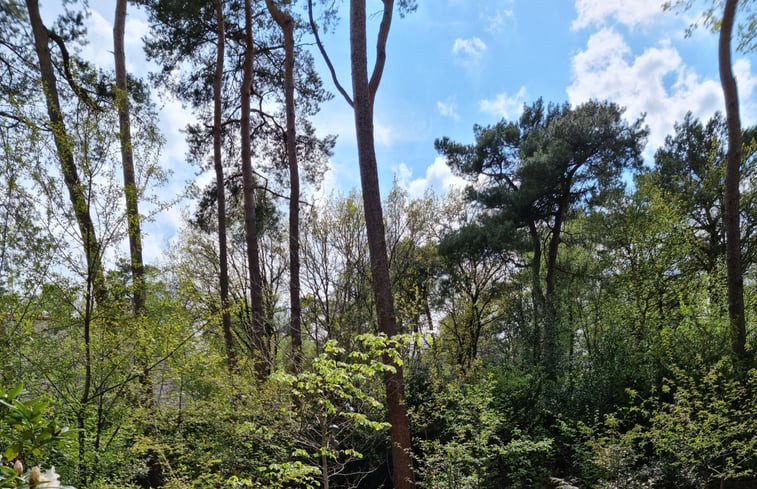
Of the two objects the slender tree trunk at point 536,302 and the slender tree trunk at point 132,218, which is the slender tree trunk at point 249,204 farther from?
the slender tree trunk at point 536,302

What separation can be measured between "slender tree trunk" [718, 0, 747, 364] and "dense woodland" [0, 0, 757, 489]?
3 centimetres

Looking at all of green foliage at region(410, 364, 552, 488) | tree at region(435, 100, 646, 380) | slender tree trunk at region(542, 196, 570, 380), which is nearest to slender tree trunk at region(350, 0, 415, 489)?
green foliage at region(410, 364, 552, 488)

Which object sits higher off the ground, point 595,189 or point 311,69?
point 311,69

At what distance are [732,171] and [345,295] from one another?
221 inches

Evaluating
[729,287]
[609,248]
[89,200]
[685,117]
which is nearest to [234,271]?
[89,200]

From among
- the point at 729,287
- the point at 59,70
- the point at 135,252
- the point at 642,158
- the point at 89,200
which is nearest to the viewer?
the point at 89,200

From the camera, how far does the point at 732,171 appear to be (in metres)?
4.86

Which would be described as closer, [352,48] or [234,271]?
[352,48]

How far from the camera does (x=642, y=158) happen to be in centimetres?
951

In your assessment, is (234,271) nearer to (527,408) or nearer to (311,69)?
(311,69)

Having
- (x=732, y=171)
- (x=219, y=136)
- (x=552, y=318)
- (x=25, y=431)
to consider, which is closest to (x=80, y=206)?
(x=25, y=431)

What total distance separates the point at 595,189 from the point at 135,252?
986 centimetres

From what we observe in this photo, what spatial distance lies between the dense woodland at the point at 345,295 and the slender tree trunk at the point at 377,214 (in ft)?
0.10

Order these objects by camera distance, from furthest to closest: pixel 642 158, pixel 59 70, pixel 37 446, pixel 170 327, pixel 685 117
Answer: pixel 685 117, pixel 642 158, pixel 59 70, pixel 170 327, pixel 37 446
